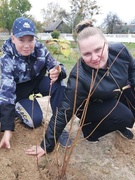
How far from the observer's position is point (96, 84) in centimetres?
207

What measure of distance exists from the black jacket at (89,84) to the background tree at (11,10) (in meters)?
36.8

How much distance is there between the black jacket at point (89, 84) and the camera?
201 centimetres

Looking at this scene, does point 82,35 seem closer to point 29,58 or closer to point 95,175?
point 29,58

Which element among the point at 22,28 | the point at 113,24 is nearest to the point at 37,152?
the point at 22,28

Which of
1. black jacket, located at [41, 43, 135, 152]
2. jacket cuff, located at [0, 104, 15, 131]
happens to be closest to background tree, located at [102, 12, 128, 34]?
black jacket, located at [41, 43, 135, 152]

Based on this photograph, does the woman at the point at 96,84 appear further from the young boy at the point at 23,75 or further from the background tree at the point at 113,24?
the background tree at the point at 113,24

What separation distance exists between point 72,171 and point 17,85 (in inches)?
33.6

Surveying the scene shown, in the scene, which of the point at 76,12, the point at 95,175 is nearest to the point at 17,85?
the point at 95,175

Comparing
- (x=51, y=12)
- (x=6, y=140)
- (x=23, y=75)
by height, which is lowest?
(x=51, y=12)

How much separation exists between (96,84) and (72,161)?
2.01 ft

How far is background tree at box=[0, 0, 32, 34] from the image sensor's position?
38031 millimetres

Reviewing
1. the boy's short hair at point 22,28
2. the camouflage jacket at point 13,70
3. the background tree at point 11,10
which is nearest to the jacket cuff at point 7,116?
the camouflage jacket at point 13,70

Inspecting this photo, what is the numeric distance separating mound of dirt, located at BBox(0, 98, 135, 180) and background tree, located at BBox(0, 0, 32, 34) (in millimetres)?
36545

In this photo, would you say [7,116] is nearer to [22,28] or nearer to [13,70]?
[13,70]
